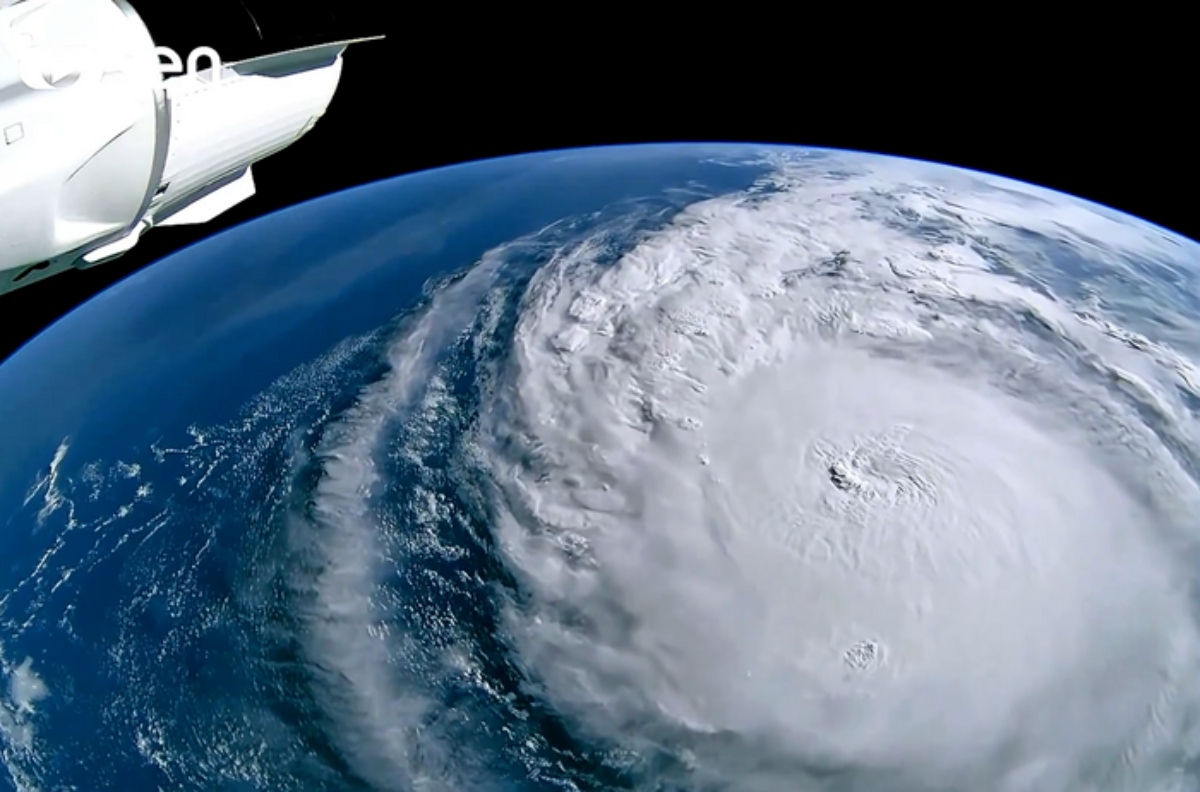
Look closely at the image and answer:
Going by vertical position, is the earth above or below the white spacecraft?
below

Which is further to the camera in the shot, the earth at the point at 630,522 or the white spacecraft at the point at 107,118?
the earth at the point at 630,522

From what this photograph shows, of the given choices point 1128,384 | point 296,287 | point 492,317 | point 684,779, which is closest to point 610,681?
point 684,779

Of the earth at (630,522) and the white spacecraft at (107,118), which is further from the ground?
the white spacecraft at (107,118)

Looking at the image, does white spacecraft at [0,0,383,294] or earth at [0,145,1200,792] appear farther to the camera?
earth at [0,145,1200,792]
